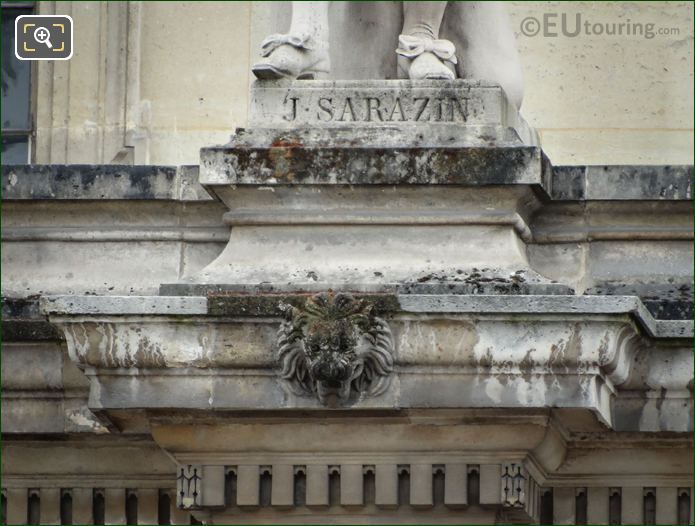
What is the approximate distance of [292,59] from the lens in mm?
18547

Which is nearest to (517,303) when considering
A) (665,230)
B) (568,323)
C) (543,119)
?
(568,323)

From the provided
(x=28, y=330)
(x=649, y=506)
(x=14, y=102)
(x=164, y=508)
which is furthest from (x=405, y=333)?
(x=14, y=102)

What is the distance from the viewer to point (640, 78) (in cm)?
2142

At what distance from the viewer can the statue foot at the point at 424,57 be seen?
18.6 metres

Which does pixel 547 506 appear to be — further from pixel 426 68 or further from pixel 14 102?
pixel 14 102

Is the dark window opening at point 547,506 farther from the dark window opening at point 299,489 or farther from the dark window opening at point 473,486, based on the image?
the dark window opening at point 299,489

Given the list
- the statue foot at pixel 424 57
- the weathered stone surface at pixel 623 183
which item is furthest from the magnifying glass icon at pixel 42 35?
the weathered stone surface at pixel 623 183

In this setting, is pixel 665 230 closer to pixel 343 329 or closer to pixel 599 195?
pixel 599 195

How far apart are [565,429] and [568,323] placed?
746 mm

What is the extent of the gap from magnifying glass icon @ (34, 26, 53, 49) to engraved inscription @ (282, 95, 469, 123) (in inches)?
104

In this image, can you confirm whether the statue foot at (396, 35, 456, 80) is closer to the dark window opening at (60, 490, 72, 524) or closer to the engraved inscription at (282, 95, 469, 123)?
the engraved inscription at (282, 95, 469, 123)

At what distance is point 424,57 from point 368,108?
1.48ft

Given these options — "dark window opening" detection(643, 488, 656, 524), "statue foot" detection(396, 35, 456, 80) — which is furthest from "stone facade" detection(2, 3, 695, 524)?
"statue foot" detection(396, 35, 456, 80)

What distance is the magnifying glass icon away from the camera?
2067 centimetres
